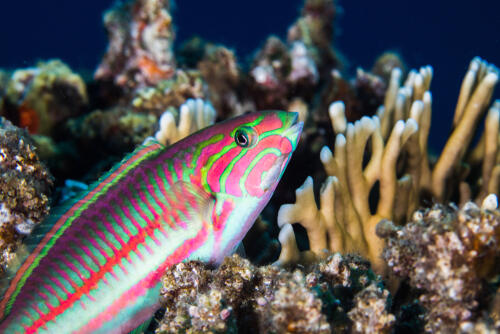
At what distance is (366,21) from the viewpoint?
82.1 m

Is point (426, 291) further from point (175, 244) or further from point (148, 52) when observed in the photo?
point (148, 52)

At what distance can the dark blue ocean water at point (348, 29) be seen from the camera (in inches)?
2218

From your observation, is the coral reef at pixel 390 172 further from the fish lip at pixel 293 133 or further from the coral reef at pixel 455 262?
the coral reef at pixel 455 262

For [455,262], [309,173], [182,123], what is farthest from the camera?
[309,173]

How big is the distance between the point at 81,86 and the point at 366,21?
8833 cm

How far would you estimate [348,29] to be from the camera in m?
85.4

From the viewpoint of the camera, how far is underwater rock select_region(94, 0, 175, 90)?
19.2 feet

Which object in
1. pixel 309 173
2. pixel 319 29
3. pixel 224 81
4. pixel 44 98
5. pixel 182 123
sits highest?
pixel 319 29

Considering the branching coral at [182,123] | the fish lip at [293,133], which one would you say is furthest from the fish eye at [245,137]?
the branching coral at [182,123]

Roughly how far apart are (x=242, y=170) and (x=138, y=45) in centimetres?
454

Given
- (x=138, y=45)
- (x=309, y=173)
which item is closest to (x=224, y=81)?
(x=138, y=45)

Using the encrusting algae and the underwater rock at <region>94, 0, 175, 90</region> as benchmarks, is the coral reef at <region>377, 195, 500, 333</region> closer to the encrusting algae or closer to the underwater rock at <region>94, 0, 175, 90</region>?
the encrusting algae

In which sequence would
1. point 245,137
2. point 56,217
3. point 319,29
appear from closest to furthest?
point 56,217 → point 245,137 → point 319,29

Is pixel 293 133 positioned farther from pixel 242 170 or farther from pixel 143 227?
pixel 143 227
